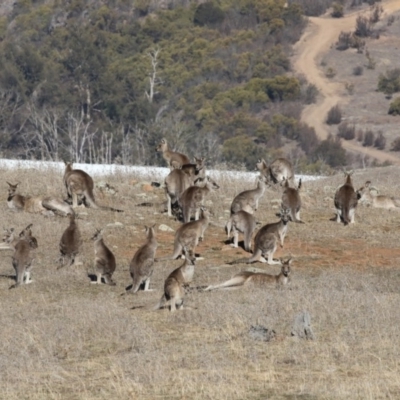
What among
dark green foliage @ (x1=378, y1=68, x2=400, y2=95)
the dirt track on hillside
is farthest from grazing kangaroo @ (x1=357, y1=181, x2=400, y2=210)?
dark green foliage @ (x1=378, y1=68, x2=400, y2=95)

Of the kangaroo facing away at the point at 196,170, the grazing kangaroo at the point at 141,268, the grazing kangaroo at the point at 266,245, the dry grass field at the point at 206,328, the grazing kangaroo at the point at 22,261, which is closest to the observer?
the dry grass field at the point at 206,328

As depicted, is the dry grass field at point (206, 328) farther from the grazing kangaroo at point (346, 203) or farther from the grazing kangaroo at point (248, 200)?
the grazing kangaroo at point (346, 203)

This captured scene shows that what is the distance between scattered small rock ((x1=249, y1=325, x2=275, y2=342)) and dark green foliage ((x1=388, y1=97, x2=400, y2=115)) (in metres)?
58.0

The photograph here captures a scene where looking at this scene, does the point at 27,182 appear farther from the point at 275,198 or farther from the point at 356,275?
the point at 356,275

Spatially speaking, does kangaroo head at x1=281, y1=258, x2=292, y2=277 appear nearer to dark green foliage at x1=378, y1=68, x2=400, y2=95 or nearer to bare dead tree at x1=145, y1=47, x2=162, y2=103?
bare dead tree at x1=145, y1=47, x2=162, y2=103

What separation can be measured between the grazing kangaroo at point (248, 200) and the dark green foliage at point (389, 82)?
52.0 metres

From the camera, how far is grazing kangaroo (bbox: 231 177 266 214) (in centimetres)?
2047

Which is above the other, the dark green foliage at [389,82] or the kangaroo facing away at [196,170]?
the dark green foliage at [389,82]

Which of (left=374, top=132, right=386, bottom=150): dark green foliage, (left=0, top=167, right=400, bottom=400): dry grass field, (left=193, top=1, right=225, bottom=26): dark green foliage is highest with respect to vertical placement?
(left=193, top=1, right=225, bottom=26): dark green foliage

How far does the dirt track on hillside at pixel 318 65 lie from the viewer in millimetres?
65250

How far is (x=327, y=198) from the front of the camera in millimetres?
24469

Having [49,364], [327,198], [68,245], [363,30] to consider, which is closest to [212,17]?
[363,30]

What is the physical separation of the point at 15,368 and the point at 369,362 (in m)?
3.60

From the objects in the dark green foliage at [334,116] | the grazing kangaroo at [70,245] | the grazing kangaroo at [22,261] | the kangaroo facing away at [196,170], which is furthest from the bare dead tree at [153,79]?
the grazing kangaroo at [22,261]
